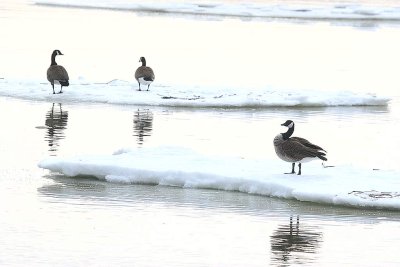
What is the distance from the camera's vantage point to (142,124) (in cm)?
2520

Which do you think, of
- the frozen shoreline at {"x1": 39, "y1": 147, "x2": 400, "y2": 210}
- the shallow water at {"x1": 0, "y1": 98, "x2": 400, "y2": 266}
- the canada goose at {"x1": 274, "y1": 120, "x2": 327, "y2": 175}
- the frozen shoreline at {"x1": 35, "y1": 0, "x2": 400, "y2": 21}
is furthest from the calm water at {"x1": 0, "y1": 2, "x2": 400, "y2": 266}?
the frozen shoreline at {"x1": 35, "y1": 0, "x2": 400, "y2": 21}

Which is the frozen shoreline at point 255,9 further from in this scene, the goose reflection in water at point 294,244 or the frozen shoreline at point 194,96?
the goose reflection in water at point 294,244

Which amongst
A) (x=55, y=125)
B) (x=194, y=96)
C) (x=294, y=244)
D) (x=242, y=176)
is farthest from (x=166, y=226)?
(x=194, y=96)

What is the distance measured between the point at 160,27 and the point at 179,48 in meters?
12.3

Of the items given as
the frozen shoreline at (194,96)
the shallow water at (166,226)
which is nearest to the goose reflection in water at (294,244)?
the shallow water at (166,226)

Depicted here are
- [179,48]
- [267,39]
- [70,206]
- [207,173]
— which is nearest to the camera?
[70,206]

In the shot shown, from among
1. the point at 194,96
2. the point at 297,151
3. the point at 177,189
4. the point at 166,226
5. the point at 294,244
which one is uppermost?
the point at 194,96

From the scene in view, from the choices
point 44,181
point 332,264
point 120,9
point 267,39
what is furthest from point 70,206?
point 120,9

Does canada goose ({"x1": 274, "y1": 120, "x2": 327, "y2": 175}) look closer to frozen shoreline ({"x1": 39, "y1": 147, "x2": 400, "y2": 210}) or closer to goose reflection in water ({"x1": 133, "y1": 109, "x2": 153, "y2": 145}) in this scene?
frozen shoreline ({"x1": 39, "y1": 147, "x2": 400, "y2": 210})

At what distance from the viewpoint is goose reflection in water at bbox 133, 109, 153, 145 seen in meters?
23.6

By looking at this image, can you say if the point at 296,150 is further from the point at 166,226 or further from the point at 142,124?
the point at 142,124

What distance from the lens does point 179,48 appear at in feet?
150

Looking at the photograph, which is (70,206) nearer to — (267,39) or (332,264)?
(332,264)

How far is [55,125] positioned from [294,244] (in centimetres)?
1142
